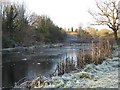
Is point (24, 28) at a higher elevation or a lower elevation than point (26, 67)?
higher

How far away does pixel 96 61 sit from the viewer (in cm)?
1220

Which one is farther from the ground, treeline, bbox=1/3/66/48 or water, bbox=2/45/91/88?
treeline, bbox=1/3/66/48

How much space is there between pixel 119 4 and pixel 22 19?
91.9 ft

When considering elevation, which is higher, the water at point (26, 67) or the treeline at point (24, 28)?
the treeline at point (24, 28)

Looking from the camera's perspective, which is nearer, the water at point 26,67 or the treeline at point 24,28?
the water at point 26,67

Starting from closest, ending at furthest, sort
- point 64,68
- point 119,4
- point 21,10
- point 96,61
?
point 64,68 < point 96,61 < point 119,4 < point 21,10

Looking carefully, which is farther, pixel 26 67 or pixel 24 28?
pixel 24 28

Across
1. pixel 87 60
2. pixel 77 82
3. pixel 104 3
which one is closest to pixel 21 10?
pixel 104 3

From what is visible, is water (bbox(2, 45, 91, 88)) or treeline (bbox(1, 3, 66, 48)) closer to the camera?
water (bbox(2, 45, 91, 88))

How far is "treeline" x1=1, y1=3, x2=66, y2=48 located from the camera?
143ft

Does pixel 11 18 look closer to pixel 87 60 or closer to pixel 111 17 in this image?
pixel 111 17

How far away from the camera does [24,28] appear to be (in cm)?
4988

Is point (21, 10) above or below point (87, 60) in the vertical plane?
above

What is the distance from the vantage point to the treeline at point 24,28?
1716 inches
